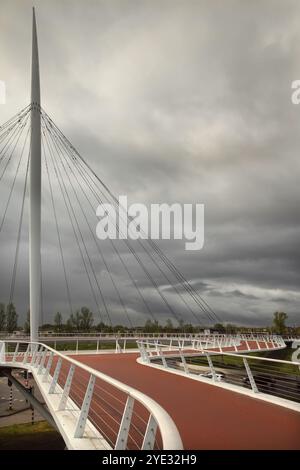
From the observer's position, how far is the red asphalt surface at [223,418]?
6.06 m

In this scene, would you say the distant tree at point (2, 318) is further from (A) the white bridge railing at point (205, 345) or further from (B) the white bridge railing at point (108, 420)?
(B) the white bridge railing at point (108, 420)

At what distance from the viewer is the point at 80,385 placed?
11648 mm

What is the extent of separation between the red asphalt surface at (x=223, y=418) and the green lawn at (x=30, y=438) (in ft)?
47.3

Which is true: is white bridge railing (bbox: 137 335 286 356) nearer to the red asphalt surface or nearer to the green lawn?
the red asphalt surface

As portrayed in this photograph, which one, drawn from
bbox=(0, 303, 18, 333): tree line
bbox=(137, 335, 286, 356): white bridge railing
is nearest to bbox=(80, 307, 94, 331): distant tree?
bbox=(0, 303, 18, 333): tree line

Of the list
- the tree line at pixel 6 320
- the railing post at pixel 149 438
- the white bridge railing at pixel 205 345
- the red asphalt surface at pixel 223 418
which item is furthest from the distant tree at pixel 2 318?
the railing post at pixel 149 438

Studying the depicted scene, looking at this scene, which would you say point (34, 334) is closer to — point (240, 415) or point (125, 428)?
point (240, 415)

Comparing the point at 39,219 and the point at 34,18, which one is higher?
the point at 34,18

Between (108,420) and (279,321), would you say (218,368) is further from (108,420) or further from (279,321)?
→ (279,321)

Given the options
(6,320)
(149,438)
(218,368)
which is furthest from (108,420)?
(6,320)

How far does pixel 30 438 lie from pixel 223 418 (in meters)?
21.3

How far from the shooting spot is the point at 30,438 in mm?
24422

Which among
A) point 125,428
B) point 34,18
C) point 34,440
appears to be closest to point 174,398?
point 125,428
